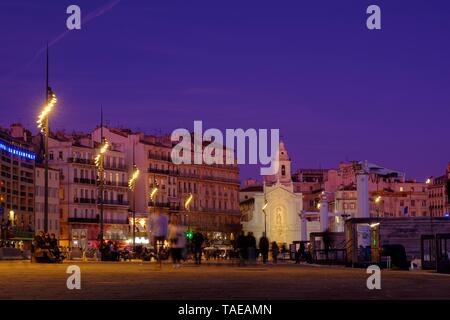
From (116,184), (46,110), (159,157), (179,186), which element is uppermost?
(159,157)

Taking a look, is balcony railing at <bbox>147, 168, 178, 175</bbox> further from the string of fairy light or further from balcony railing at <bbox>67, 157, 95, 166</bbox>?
the string of fairy light

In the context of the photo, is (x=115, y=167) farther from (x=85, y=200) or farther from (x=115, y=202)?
(x=85, y=200)

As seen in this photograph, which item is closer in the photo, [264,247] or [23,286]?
[23,286]

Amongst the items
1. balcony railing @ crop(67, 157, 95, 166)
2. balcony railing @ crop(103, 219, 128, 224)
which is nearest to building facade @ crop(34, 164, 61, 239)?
balcony railing @ crop(67, 157, 95, 166)

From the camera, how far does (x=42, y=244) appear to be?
44.0m

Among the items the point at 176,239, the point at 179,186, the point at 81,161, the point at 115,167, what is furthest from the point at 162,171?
the point at 176,239

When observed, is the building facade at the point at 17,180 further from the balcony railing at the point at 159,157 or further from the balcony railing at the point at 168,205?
the balcony railing at the point at 168,205

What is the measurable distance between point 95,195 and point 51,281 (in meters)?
128

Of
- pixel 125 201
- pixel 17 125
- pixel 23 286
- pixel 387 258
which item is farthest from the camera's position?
pixel 125 201

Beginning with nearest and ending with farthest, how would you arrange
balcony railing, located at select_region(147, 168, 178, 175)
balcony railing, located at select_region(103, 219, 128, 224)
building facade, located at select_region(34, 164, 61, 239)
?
building facade, located at select_region(34, 164, 61, 239) < balcony railing, located at select_region(103, 219, 128, 224) < balcony railing, located at select_region(147, 168, 178, 175)

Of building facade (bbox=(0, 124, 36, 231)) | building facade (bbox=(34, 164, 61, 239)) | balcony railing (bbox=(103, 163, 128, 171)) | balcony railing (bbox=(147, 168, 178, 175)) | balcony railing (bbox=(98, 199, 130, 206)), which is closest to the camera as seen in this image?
building facade (bbox=(0, 124, 36, 231))
